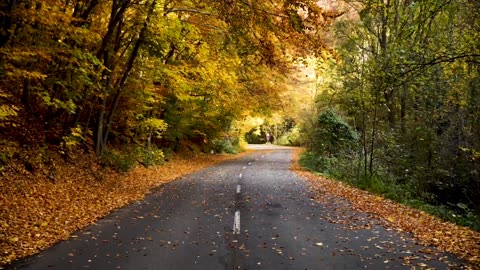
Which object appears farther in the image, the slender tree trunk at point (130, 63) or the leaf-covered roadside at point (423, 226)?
the slender tree trunk at point (130, 63)

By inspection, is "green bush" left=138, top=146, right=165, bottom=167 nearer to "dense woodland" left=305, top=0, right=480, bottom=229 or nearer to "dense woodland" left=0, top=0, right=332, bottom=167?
"dense woodland" left=0, top=0, right=332, bottom=167

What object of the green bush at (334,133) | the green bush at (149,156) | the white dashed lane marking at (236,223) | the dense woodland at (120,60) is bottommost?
the white dashed lane marking at (236,223)

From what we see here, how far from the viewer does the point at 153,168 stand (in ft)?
72.3

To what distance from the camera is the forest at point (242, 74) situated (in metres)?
10.8

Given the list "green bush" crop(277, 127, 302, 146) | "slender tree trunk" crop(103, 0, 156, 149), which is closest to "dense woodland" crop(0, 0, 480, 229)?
"slender tree trunk" crop(103, 0, 156, 149)

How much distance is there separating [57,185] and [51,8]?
16.4 ft

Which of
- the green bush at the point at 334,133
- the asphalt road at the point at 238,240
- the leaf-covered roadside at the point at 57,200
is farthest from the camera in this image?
the green bush at the point at 334,133

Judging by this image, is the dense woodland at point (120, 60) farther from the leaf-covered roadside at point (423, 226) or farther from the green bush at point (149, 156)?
the leaf-covered roadside at point (423, 226)

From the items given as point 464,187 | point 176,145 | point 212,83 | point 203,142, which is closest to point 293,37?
point 464,187

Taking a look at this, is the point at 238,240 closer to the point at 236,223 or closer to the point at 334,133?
the point at 236,223

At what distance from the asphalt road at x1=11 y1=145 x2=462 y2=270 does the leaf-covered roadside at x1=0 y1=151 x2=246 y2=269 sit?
1.67ft

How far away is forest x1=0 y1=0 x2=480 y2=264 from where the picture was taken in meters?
10.8

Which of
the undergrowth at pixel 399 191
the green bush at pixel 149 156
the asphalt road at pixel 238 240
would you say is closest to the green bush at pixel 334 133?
the undergrowth at pixel 399 191

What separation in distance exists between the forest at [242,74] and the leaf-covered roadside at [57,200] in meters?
0.48
